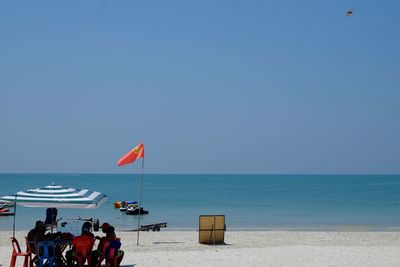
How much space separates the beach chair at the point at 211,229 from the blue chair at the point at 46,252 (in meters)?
6.38

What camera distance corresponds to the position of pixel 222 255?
476 inches

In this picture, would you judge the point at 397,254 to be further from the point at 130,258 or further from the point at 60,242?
the point at 60,242

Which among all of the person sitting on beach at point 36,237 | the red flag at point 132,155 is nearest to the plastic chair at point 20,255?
the person sitting on beach at point 36,237

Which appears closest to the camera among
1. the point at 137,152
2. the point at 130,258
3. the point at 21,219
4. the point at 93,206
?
the point at 93,206

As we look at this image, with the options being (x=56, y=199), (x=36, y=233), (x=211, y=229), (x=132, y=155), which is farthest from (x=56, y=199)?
(x=211, y=229)

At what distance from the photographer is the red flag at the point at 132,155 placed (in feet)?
44.2

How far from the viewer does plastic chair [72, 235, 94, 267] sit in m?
9.48

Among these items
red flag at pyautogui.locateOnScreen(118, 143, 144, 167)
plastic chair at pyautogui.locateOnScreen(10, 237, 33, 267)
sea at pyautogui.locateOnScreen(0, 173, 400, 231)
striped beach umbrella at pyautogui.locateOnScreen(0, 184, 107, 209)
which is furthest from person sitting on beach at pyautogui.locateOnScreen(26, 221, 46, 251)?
sea at pyautogui.locateOnScreen(0, 173, 400, 231)

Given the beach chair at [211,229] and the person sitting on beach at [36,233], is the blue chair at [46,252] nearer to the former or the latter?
the person sitting on beach at [36,233]

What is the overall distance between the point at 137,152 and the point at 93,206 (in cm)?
426

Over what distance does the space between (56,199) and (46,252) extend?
3.33ft

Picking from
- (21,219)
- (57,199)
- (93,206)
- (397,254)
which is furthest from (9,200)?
(21,219)

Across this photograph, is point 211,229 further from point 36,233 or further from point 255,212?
point 255,212

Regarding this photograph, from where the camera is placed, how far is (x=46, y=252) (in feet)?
31.1
